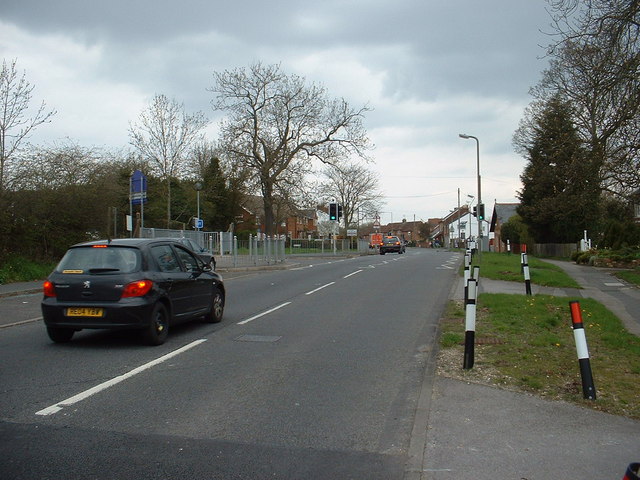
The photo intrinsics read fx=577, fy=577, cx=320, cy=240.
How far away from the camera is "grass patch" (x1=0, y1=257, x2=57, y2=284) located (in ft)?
59.9

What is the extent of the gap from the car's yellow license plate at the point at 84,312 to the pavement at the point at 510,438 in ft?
15.4

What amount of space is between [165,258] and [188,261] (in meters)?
0.84

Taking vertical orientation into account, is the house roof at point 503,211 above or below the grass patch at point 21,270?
above

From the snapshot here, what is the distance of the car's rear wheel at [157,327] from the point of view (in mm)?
8337

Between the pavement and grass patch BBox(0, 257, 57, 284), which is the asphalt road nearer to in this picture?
the pavement

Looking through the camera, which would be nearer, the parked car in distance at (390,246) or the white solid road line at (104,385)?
the white solid road line at (104,385)

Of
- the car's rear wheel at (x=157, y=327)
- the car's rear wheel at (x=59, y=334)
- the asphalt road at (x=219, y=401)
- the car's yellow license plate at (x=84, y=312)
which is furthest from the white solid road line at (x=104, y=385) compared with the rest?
the car's rear wheel at (x=59, y=334)

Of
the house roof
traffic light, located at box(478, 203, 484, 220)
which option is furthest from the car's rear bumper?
the house roof

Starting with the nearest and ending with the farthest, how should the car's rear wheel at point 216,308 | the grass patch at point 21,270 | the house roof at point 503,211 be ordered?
the car's rear wheel at point 216,308 < the grass patch at point 21,270 < the house roof at point 503,211

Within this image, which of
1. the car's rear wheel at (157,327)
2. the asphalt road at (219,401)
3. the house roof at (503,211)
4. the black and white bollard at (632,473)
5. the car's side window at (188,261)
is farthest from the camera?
the house roof at (503,211)

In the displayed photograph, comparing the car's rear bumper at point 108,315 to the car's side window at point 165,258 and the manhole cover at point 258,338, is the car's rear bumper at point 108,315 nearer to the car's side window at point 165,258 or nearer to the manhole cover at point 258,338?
the car's side window at point 165,258

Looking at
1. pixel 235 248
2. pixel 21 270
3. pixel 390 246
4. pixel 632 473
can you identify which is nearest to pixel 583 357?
pixel 632 473

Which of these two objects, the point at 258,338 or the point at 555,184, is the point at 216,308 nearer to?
the point at 258,338

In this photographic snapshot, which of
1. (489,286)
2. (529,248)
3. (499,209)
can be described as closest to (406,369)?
(489,286)
